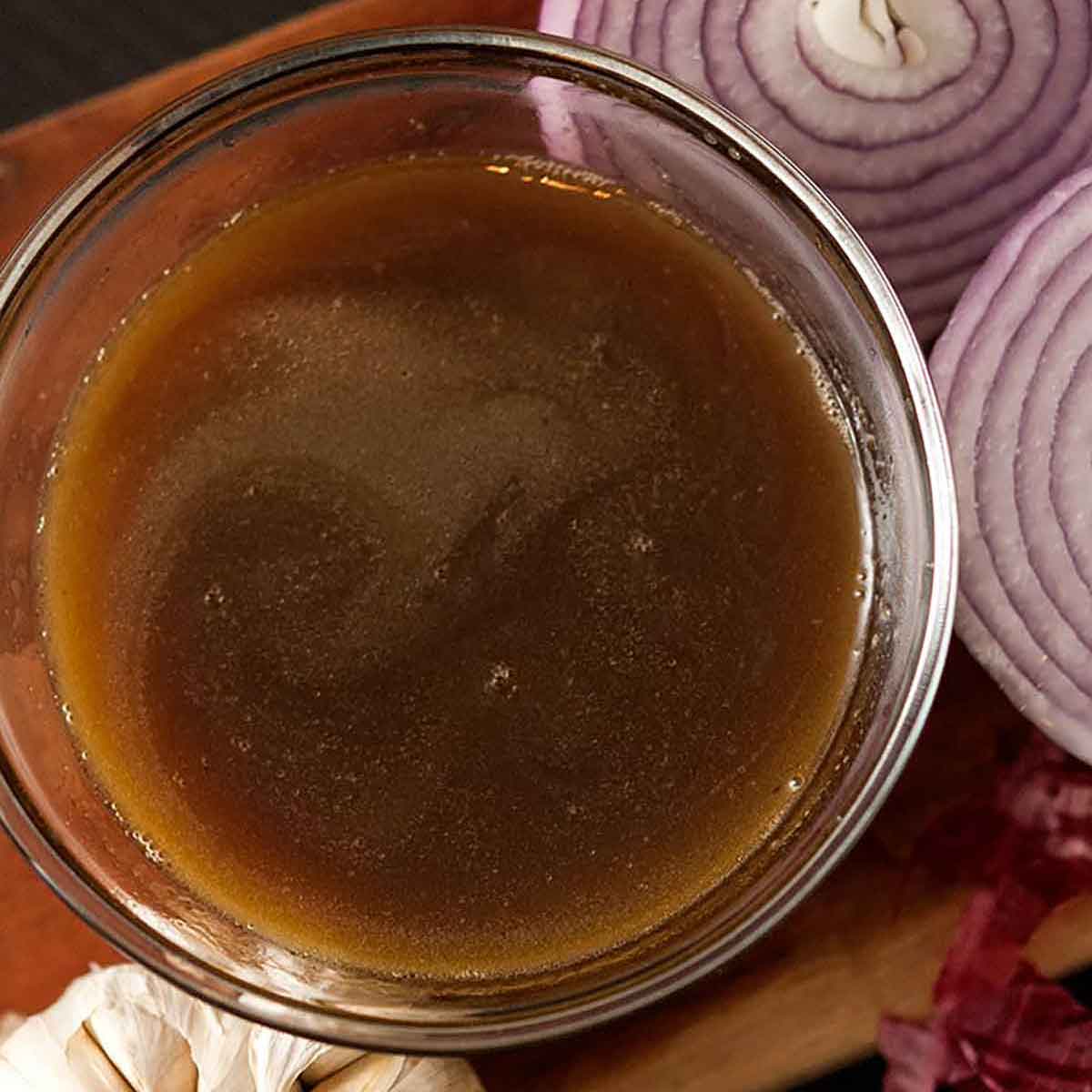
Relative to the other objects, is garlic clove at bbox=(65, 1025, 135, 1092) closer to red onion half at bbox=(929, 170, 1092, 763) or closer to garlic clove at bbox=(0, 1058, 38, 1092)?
garlic clove at bbox=(0, 1058, 38, 1092)

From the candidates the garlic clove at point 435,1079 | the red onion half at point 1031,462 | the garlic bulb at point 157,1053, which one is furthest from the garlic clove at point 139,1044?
the red onion half at point 1031,462

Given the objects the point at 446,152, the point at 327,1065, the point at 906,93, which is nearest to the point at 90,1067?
the point at 327,1065

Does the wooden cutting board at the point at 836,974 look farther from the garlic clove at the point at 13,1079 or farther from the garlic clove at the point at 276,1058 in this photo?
the garlic clove at the point at 13,1079

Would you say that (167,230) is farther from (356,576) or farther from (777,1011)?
(777,1011)

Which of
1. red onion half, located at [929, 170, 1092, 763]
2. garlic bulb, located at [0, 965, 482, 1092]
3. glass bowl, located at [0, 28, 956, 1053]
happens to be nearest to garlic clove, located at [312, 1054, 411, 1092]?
garlic bulb, located at [0, 965, 482, 1092]

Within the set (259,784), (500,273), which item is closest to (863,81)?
(500,273)

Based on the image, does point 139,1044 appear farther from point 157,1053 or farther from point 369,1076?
point 369,1076
